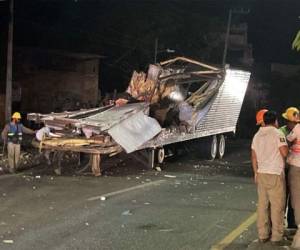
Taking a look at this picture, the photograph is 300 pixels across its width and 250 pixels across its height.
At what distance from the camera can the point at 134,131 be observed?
51.0 feet

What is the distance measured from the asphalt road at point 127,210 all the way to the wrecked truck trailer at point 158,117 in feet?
2.65

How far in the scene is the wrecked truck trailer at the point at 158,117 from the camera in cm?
Result: 1501

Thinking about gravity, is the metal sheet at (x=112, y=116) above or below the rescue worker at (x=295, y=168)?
below

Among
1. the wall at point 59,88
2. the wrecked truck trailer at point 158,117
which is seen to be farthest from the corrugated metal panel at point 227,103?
the wall at point 59,88

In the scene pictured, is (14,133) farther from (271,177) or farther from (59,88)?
(59,88)

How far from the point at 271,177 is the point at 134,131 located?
8.19m

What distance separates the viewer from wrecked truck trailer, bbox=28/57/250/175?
1501 cm

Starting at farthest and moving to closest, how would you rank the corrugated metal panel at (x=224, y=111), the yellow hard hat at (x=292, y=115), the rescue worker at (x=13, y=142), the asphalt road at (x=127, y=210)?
the corrugated metal panel at (x=224, y=111)
the rescue worker at (x=13, y=142)
the asphalt road at (x=127, y=210)
the yellow hard hat at (x=292, y=115)

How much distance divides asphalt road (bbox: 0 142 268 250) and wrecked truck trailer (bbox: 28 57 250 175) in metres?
0.81

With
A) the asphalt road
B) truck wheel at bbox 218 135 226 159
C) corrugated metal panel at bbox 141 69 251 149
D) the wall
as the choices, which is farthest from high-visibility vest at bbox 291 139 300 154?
the wall

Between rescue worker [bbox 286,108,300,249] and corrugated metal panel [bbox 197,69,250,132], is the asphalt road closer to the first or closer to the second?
rescue worker [bbox 286,108,300,249]

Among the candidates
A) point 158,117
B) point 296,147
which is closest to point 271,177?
point 296,147

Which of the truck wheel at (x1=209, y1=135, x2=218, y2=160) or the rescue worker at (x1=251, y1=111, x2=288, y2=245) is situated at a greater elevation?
the rescue worker at (x1=251, y1=111, x2=288, y2=245)

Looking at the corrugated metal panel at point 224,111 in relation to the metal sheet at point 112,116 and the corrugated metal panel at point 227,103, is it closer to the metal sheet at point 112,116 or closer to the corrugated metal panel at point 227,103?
the corrugated metal panel at point 227,103
